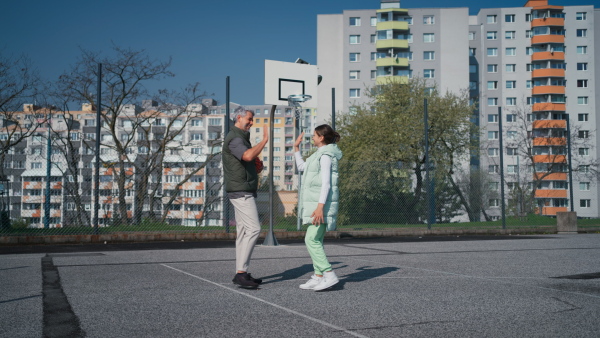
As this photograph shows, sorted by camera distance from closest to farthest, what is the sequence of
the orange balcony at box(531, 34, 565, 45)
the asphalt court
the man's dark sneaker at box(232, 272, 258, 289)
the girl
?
the asphalt court, the girl, the man's dark sneaker at box(232, 272, 258, 289), the orange balcony at box(531, 34, 565, 45)

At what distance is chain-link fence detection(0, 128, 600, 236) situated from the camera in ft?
44.1

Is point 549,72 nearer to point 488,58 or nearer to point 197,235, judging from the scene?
point 488,58

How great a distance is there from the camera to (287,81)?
47.7 feet

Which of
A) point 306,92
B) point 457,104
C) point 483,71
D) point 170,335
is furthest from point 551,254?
point 483,71

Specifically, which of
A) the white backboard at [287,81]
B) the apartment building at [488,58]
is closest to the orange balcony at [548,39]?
the apartment building at [488,58]

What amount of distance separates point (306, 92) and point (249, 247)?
30.8 feet

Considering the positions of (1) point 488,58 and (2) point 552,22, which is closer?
(2) point 552,22

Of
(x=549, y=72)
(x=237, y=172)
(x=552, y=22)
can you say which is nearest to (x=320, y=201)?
(x=237, y=172)

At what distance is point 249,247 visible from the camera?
602cm

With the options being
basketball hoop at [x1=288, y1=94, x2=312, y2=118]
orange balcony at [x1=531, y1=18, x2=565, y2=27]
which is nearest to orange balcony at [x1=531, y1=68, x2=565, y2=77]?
orange balcony at [x1=531, y1=18, x2=565, y2=27]

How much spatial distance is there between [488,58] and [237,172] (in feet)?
269

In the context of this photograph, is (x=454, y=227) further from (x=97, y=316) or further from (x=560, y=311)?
(x=97, y=316)

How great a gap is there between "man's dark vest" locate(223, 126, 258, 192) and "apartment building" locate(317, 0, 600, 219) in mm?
67899

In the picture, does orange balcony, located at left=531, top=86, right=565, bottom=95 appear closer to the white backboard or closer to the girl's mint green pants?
the white backboard
